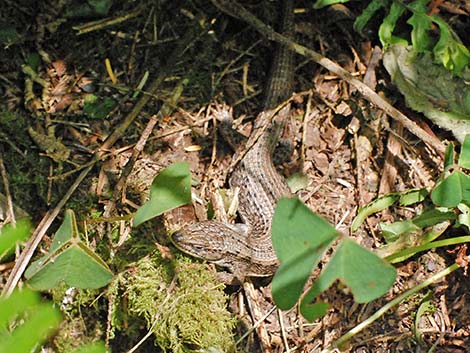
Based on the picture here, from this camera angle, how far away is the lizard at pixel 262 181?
13.4 ft

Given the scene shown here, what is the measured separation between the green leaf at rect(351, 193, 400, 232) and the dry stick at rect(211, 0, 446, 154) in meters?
0.40

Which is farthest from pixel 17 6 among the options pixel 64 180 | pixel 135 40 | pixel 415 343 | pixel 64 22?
pixel 415 343

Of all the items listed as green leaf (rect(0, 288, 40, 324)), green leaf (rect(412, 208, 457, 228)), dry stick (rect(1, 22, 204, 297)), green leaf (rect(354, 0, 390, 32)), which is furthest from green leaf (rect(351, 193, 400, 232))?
green leaf (rect(0, 288, 40, 324))

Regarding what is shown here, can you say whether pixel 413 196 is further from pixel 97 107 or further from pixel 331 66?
pixel 97 107

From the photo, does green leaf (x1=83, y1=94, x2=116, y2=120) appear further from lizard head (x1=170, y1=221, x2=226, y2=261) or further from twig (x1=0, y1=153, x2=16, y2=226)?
lizard head (x1=170, y1=221, x2=226, y2=261)

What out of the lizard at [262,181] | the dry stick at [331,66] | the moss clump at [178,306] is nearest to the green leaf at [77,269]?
the moss clump at [178,306]

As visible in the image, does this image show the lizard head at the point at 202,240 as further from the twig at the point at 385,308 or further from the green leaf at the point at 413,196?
the green leaf at the point at 413,196

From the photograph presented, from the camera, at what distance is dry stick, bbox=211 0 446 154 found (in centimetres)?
401

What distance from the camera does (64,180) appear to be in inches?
154

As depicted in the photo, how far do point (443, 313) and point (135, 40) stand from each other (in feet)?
8.35

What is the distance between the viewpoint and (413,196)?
156 inches

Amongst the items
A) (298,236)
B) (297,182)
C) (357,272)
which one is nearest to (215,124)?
(297,182)

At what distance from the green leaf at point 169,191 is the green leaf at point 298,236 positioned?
81 cm

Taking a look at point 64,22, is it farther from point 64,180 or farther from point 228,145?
point 228,145
